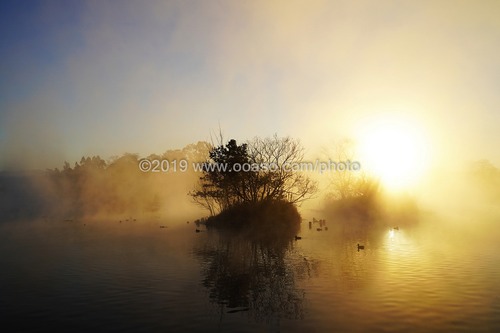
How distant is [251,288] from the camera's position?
76.1 feet

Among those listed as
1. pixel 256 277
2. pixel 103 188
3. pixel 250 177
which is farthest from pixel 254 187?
pixel 103 188

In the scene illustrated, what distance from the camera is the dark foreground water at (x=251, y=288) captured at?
55.1ft

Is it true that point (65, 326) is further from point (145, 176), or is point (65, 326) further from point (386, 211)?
point (145, 176)

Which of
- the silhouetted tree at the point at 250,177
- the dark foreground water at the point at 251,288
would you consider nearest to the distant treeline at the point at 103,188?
the silhouetted tree at the point at 250,177

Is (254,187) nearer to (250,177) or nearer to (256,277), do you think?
(250,177)

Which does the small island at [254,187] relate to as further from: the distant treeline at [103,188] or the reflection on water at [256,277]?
the distant treeline at [103,188]

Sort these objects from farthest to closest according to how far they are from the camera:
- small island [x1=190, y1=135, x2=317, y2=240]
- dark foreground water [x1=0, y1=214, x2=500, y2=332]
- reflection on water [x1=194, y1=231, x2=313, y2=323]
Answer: small island [x1=190, y1=135, x2=317, y2=240], reflection on water [x1=194, y1=231, x2=313, y2=323], dark foreground water [x1=0, y1=214, x2=500, y2=332]

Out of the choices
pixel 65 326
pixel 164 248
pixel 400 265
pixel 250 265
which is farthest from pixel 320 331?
pixel 164 248

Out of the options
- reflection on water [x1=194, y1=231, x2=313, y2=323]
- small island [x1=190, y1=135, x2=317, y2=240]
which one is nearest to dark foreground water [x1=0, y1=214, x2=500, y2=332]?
reflection on water [x1=194, y1=231, x2=313, y2=323]

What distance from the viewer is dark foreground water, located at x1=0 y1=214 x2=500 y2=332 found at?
16.8 metres

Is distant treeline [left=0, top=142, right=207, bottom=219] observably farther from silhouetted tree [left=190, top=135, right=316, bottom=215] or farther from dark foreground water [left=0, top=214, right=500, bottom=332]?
dark foreground water [left=0, top=214, right=500, bottom=332]

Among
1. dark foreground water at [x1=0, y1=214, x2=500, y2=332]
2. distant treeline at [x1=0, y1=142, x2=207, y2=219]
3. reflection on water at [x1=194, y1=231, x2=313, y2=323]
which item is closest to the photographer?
dark foreground water at [x1=0, y1=214, x2=500, y2=332]

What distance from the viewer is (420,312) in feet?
59.8

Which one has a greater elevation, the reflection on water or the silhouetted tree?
the silhouetted tree
